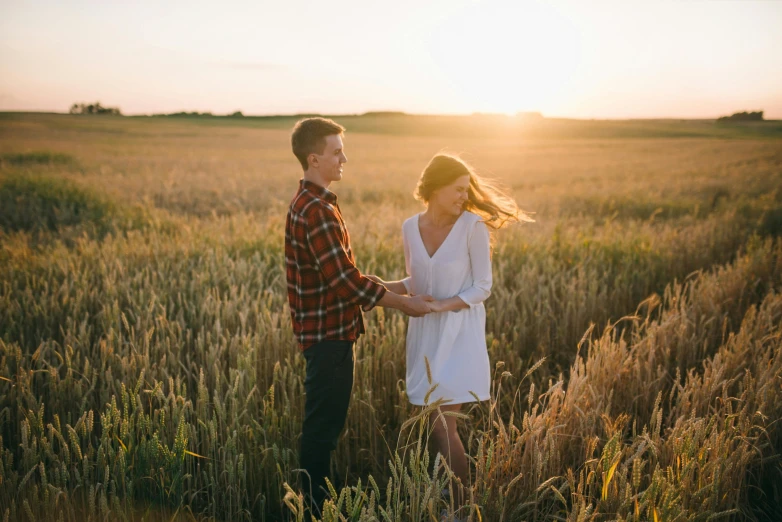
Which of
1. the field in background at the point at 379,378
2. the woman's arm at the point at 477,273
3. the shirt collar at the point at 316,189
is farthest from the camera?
the woman's arm at the point at 477,273

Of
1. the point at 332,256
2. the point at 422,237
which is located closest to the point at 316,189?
the point at 332,256

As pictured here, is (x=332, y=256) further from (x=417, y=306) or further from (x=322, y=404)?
(x=322, y=404)

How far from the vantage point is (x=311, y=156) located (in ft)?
7.37

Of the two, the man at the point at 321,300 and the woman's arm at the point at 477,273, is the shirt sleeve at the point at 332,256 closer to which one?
the man at the point at 321,300

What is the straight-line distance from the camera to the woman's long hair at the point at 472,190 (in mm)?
2396

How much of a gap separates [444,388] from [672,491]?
1.02 m

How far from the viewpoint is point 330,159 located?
2.26 metres

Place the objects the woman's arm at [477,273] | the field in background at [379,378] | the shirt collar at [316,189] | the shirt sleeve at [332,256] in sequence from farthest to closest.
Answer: the woman's arm at [477,273] → the shirt collar at [316,189] → the shirt sleeve at [332,256] → the field in background at [379,378]

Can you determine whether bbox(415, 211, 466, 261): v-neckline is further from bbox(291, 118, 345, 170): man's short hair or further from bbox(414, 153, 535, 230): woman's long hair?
bbox(291, 118, 345, 170): man's short hair

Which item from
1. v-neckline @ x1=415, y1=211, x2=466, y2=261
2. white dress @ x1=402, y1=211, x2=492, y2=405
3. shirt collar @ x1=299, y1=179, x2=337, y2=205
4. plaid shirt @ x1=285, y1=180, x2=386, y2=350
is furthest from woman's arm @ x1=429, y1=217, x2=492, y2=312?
shirt collar @ x1=299, y1=179, x2=337, y2=205

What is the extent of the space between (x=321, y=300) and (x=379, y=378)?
1.12 meters

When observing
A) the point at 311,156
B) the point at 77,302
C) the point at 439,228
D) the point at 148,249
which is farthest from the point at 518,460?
the point at 148,249

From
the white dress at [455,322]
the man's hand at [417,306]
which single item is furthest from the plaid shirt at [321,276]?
the white dress at [455,322]

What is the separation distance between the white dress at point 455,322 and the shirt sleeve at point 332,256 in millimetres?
467
